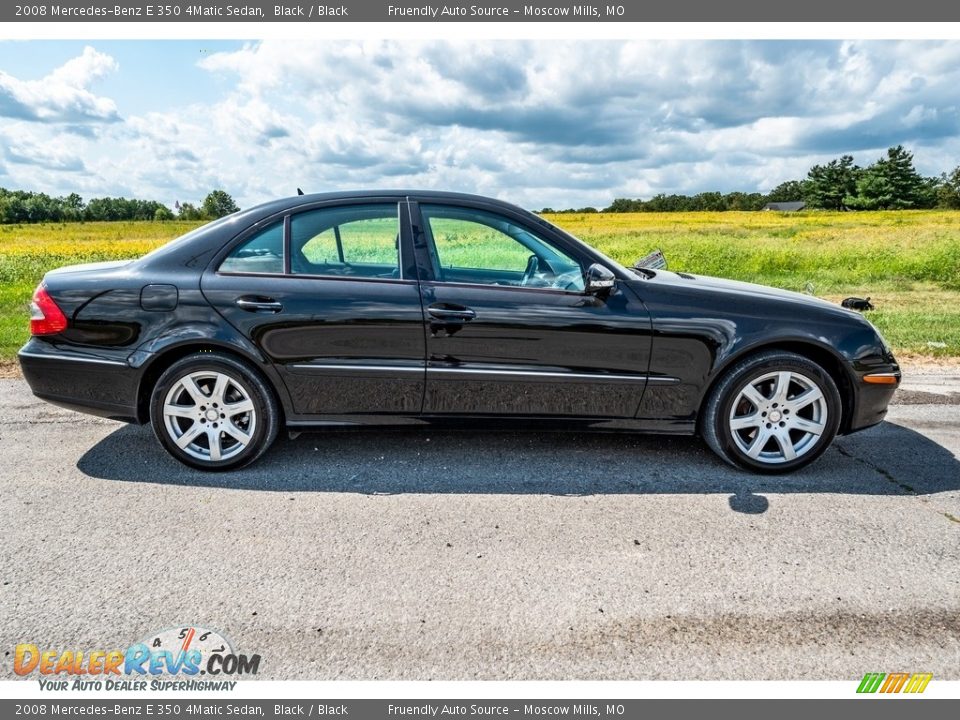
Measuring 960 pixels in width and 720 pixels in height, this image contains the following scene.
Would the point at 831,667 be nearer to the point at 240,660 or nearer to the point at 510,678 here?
the point at 510,678

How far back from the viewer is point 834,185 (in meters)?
85.7

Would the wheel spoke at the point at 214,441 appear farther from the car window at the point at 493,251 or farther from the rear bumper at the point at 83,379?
the car window at the point at 493,251

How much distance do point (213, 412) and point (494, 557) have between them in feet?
6.17

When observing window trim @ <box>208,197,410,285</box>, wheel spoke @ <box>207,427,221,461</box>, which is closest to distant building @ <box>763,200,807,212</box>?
window trim @ <box>208,197,410,285</box>

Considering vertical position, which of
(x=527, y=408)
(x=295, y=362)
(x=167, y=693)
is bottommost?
(x=167, y=693)

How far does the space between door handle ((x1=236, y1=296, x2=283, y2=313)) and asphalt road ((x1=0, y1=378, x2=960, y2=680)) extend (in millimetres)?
945

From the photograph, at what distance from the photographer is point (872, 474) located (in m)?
3.65

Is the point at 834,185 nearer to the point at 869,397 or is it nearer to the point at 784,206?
the point at 784,206

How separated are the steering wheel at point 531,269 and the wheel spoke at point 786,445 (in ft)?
5.56

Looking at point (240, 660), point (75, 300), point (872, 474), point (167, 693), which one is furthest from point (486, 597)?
point (75, 300)

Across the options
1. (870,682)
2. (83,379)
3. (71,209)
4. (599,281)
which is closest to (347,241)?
(599,281)

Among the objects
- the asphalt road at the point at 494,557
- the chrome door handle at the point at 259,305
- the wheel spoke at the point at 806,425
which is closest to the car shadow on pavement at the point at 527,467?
the asphalt road at the point at 494,557

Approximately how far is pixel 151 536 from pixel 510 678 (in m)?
1.85

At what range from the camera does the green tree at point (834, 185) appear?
8419 cm
